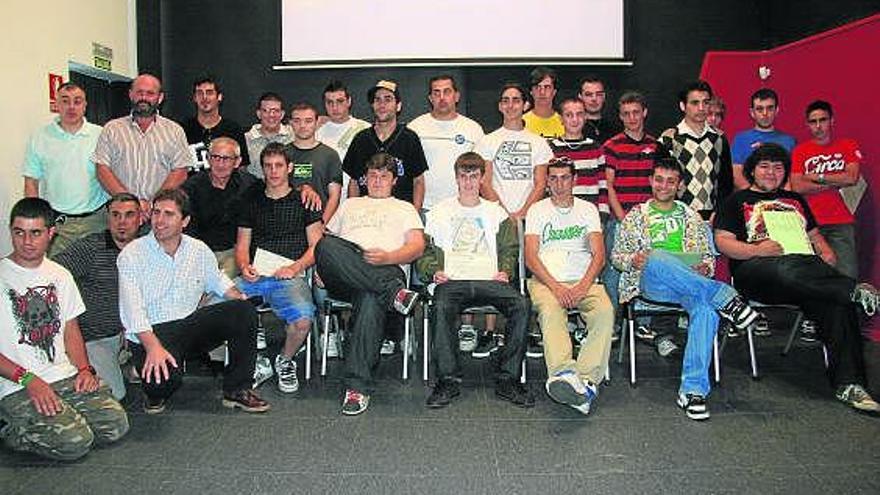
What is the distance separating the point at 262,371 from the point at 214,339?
1.87 feet

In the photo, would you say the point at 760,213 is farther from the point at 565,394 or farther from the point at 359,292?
the point at 359,292

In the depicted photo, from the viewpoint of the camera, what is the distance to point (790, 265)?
12.9 ft

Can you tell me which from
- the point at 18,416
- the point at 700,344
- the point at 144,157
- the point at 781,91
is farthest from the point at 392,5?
the point at 18,416

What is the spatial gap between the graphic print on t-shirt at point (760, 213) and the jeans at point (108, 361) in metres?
3.48

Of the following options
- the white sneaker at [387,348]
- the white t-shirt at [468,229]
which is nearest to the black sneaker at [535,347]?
the white t-shirt at [468,229]

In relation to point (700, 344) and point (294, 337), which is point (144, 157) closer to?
point (294, 337)

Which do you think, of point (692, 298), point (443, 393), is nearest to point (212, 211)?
point (443, 393)

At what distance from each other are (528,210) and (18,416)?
8.95 ft

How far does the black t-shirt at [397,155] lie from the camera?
4.52 metres

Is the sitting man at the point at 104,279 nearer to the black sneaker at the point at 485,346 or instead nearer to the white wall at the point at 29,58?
the white wall at the point at 29,58

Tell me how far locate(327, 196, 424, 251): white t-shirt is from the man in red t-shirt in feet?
8.72

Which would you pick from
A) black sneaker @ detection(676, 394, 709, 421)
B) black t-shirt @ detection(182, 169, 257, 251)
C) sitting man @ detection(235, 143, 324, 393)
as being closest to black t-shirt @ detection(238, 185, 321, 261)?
sitting man @ detection(235, 143, 324, 393)

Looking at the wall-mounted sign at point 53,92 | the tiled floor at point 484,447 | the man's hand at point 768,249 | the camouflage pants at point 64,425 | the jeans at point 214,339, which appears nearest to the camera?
the tiled floor at point 484,447

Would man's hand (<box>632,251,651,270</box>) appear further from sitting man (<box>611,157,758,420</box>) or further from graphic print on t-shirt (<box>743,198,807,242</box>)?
graphic print on t-shirt (<box>743,198,807,242</box>)
